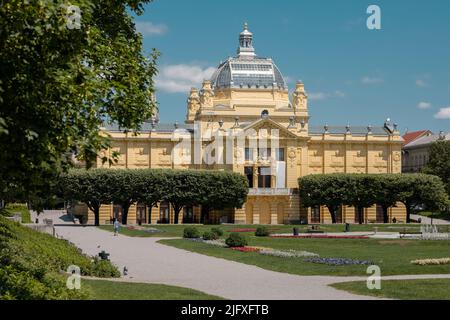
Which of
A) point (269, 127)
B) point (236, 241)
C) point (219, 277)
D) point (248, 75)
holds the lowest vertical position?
point (219, 277)

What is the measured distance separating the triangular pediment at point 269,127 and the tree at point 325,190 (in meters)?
7.93

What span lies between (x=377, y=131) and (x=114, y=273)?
85.2 meters

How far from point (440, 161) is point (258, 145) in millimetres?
29945

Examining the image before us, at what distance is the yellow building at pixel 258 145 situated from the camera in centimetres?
9831

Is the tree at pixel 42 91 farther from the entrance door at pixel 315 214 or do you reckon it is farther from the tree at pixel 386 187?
the entrance door at pixel 315 214

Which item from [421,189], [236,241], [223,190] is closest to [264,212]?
[223,190]

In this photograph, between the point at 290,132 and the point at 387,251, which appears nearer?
the point at 387,251

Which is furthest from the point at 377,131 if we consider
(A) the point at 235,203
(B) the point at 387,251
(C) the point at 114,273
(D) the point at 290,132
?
(C) the point at 114,273

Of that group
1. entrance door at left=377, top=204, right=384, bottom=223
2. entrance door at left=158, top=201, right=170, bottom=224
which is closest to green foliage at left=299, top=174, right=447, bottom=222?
entrance door at left=377, top=204, right=384, bottom=223

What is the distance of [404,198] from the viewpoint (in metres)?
91.6

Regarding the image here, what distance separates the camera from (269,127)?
9919 cm

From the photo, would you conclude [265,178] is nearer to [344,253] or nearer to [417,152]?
[344,253]

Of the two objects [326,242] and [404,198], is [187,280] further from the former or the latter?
[404,198]

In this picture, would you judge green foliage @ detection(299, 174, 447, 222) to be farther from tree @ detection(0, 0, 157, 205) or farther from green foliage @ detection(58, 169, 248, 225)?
tree @ detection(0, 0, 157, 205)
